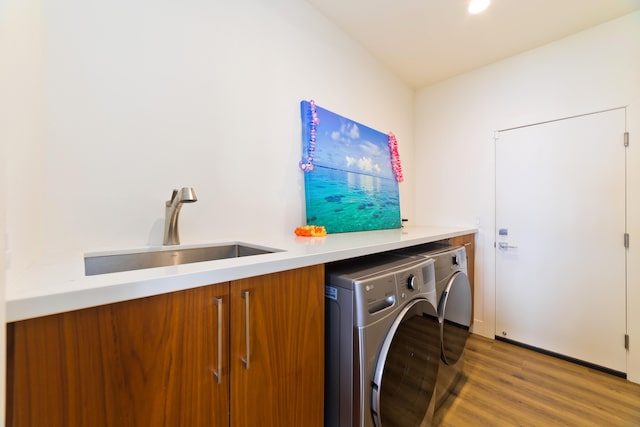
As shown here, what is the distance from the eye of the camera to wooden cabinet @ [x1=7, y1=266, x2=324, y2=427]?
1.57ft

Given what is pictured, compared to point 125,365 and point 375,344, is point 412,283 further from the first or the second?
point 125,365

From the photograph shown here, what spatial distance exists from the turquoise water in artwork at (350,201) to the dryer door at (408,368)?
2.87 ft

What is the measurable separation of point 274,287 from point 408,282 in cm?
65

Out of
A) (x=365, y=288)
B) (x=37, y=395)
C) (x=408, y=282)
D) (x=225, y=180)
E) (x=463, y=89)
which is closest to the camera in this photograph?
(x=37, y=395)

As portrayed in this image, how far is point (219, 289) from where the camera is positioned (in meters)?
0.70

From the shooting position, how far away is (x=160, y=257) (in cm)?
112

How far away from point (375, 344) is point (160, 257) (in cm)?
96

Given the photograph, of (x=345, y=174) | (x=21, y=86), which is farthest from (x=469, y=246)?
(x=21, y=86)

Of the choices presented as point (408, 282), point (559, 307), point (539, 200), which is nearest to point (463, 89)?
point (539, 200)

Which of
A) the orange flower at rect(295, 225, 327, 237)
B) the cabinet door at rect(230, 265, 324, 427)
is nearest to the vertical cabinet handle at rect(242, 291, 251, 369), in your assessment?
the cabinet door at rect(230, 265, 324, 427)

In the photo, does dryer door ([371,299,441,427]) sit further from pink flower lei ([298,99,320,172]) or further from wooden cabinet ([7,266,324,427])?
pink flower lei ([298,99,320,172])

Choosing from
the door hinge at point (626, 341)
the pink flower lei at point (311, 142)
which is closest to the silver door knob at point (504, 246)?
the door hinge at point (626, 341)

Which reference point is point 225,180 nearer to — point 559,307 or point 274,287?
point 274,287

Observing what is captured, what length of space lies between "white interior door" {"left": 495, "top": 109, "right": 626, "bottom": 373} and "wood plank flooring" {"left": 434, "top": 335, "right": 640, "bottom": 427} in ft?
0.82
